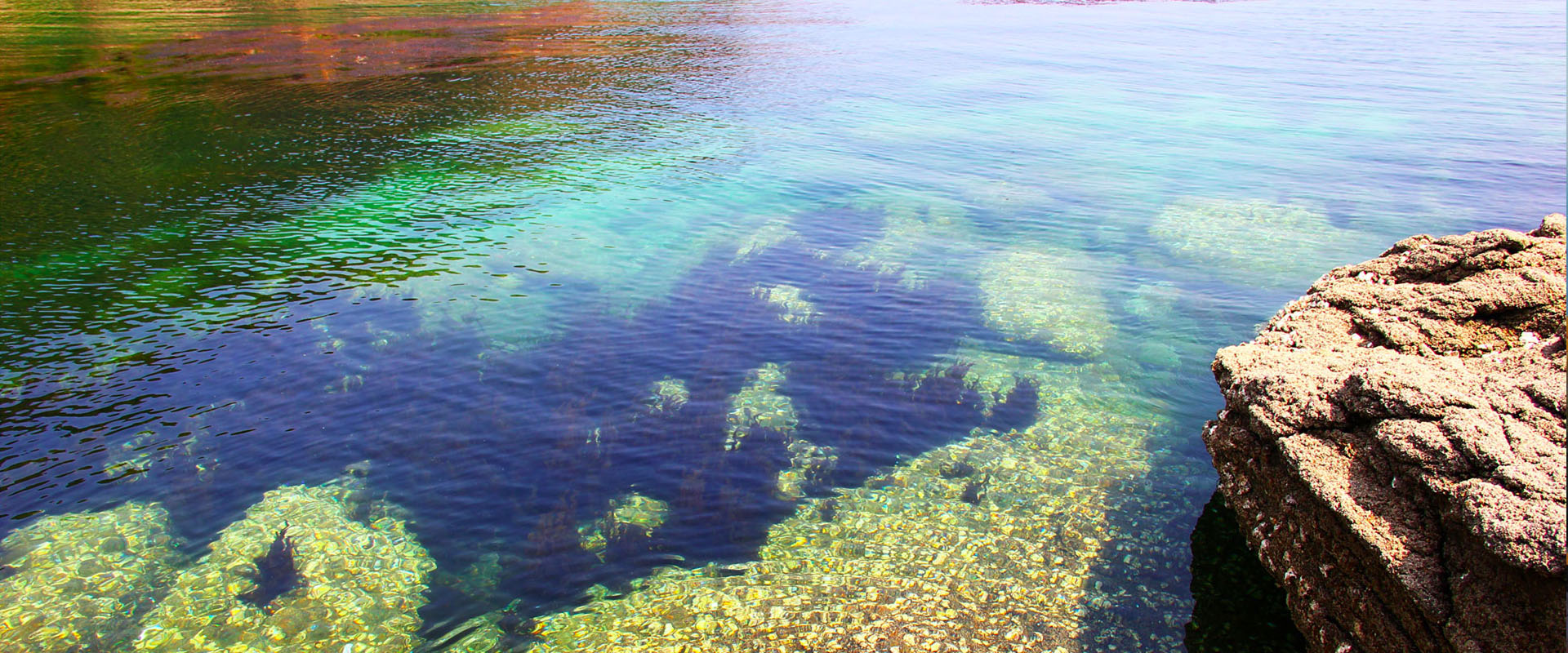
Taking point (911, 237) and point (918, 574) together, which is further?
point (911, 237)

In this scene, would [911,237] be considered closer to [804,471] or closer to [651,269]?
[651,269]

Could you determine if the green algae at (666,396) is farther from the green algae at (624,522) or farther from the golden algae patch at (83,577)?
the golden algae patch at (83,577)

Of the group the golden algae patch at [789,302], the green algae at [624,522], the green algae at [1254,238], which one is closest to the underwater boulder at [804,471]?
the green algae at [624,522]

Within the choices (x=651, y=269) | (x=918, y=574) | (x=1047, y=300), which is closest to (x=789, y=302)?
(x=651, y=269)

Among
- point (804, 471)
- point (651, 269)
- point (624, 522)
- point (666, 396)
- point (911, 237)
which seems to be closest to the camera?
point (624, 522)

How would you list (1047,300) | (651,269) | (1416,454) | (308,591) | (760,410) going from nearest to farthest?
(1416,454), (308,591), (760,410), (1047,300), (651,269)

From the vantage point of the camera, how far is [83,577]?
1092 cm

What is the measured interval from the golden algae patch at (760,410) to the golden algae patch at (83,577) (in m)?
7.60

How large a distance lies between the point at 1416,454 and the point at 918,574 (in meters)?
5.27

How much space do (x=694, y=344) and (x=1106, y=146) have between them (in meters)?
22.7

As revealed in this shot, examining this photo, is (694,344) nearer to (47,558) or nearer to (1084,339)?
(1084,339)

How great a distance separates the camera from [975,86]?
45438mm

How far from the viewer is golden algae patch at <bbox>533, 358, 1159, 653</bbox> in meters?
9.81

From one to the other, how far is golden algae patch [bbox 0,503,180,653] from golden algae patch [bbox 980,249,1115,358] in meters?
14.3
